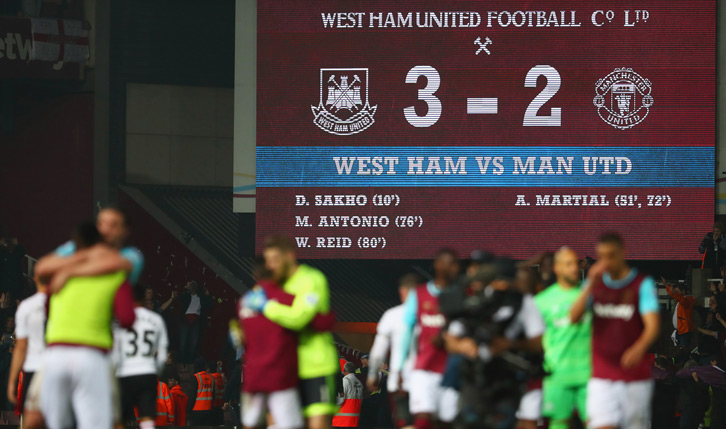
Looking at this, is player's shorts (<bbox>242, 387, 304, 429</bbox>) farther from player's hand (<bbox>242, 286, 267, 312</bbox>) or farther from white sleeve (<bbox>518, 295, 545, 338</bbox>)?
white sleeve (<bbox>518, 295, 545, 338</bbox>)

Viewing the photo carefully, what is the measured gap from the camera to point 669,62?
2000 centimetres

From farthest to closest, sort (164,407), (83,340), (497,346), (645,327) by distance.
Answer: (164,407) → (645,327) → (497,346) → (83,340)

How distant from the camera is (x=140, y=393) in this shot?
11.5 meters

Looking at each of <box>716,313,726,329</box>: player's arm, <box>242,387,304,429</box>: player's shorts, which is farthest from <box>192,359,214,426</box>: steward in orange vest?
<box>242,387,304,429</box>: player's shorts

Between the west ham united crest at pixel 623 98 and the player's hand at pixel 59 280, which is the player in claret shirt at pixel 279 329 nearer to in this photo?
the player's hand at pixel 59 280

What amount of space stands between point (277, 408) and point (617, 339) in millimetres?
2334

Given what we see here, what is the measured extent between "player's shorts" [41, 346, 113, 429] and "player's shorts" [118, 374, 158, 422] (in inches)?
127

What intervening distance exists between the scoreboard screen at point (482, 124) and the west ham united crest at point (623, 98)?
2cm

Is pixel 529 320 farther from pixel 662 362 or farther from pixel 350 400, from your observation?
pixel 350 400

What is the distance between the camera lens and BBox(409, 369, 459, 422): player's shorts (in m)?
10.3

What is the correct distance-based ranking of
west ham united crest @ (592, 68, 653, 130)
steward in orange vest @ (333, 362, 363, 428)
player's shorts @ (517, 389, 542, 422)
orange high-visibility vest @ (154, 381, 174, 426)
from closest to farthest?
player's shorts @ (517, 389, 542, 422)
orange high-visibility vest @ (154, 381, 174, 426)
steward in orange vest @ (333, 362, 363, 428)
west ham united crest @ (592, 68, 653, 130)

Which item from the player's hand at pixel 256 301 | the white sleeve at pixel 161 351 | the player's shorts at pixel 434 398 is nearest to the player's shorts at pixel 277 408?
the player's hand at pixel 256 301

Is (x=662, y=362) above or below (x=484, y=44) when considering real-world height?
below

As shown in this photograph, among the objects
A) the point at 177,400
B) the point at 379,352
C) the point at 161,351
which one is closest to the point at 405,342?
the point at 379,352
